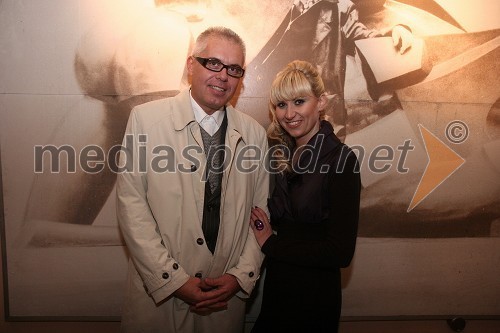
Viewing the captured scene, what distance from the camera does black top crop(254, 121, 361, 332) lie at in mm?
1625

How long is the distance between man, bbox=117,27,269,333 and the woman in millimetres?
164

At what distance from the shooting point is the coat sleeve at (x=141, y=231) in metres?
1.65

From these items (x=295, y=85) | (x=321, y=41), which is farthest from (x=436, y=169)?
(x=295, y=85)

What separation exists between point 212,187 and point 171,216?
248mm

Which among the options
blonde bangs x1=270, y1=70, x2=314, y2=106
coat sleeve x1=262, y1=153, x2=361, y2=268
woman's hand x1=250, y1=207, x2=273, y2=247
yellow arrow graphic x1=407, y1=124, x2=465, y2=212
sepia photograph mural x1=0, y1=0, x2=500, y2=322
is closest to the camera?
coat sleeve x1=262, y1=153, x2=361, y2=268

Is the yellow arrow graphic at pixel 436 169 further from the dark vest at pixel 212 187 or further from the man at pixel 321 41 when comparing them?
the dark vest at pixel 212 187

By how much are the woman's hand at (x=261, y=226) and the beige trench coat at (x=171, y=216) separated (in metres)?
0.06

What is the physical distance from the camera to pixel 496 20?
7.73ft

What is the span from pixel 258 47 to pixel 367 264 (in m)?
1.65

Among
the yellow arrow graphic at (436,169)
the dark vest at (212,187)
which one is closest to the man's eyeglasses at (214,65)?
the dark vest at (212,187)

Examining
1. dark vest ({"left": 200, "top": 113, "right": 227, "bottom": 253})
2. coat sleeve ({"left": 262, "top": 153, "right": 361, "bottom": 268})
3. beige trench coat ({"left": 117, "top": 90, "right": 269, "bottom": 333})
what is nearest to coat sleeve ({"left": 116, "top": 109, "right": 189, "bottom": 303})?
beige trench coat ({"left": 117, "top": 90, "right": 269, "bottom": 333})

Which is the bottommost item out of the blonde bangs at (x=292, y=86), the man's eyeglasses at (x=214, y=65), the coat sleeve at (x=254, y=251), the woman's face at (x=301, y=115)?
the coat sleeve at (x=254, y=251)

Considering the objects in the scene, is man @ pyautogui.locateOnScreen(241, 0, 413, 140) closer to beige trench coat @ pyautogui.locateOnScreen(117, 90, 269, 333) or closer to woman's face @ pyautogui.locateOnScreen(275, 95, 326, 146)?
woman's face @ pyautogui.locateOnScreen(275, 95, 326, 146)

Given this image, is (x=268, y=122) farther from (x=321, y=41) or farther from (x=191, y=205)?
(x=191, y=205)
